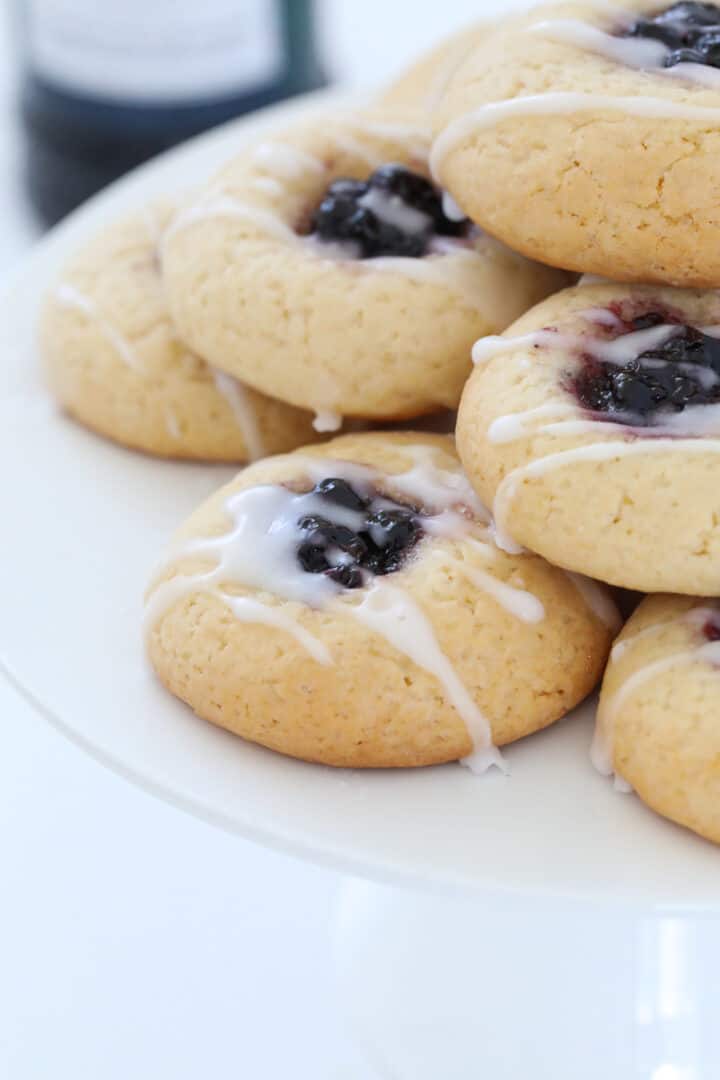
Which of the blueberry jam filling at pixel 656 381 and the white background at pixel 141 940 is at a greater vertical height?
the blueberry jam filling at pixel 656 381

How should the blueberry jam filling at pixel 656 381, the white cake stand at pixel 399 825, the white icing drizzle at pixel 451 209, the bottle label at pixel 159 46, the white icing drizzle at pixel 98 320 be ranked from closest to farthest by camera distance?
the white cake stand at pixel 399 825
the blueberry jam filling at pixel 656 381
the white icing drizzle at pixel 451 209
the white icing drizzle at pixel 98 320
the bottle label at pixel 159 46

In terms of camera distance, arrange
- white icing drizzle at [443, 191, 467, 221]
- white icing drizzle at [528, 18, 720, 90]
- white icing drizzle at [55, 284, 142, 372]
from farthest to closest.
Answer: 1. white icing drizzle at [55, 284, 142, 372]
2. white icing drizzle at [443, 191, 467, 221]
3. white icing drizzle at [528, 18, 720, 90]

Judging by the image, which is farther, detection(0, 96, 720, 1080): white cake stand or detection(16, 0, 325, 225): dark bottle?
detection(16, 0, 325, 225): dark bottle

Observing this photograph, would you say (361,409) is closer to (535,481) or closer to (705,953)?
(535,481)

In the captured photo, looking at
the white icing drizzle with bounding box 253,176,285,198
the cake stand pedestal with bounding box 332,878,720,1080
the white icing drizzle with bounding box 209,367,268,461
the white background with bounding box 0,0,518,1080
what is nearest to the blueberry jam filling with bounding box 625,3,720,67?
the white icing drizzle with bounding box 253,176,285,198

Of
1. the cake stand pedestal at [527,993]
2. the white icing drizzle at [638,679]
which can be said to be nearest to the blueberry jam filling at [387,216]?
the white icing drizzle at [638,679]

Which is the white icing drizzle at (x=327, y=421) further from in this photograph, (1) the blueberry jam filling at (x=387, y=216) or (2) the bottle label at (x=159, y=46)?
(2) the bottle label at (x=159, y=46)

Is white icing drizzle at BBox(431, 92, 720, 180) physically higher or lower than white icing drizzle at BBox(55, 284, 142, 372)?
higher

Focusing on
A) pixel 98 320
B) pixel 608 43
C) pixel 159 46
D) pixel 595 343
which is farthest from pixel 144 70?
pixel 595 343

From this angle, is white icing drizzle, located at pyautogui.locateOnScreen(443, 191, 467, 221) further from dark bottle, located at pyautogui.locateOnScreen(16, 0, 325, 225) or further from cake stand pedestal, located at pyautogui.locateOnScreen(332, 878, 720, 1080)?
dark bottle, located at pyautogui.locateOnScreen(16, 0, 325, 225)

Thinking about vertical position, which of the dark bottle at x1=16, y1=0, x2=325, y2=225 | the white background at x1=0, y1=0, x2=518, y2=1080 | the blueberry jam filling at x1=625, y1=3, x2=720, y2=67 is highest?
the blueberry jam filling at x1=625, y1=3, x2=720, y2=67
